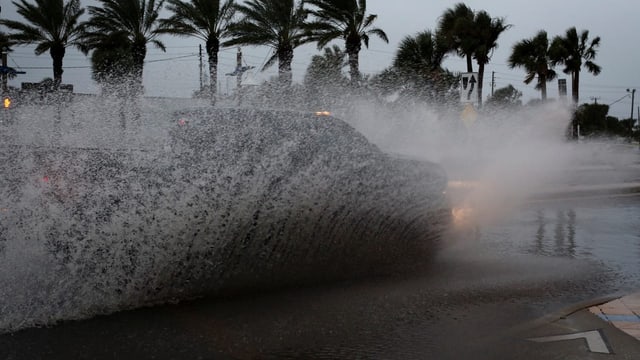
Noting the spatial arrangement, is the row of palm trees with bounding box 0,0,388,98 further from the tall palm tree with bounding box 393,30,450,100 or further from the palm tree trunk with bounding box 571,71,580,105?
the palm tree trunk with bounding box 571,71,580,105

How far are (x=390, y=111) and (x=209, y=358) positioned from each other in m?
11.6

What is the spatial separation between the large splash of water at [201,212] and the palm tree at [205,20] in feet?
55.2

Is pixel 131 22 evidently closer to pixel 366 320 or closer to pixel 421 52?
pixel 421 52

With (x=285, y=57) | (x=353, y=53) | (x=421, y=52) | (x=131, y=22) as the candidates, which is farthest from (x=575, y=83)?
(x=131, y=22)

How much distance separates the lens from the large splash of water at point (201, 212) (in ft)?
16.3

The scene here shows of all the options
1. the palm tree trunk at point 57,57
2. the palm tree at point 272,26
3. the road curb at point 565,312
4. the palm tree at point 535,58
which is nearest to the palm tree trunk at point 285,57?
the palm tree at point 272,26

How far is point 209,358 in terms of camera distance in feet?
13.5

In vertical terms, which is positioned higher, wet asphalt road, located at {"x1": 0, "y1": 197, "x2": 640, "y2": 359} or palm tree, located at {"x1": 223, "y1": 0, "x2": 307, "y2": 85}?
palm tree, located at {"x1": 223, "y1": 0, "x2": 307, "y2": 85}

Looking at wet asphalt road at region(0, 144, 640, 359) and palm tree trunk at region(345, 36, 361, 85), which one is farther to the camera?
palm tree trunk at region(345, 36, 361, 85)

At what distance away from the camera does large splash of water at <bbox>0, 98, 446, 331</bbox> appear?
16.3ft

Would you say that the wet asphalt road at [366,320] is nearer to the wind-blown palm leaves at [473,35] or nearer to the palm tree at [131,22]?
the palm tree at [131,22]

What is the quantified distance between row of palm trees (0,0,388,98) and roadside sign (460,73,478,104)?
32.5 ft

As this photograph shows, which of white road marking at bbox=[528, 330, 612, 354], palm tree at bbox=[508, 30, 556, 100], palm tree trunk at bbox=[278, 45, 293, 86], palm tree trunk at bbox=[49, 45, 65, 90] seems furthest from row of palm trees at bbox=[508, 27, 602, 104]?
white road marking at bbox=[528, 330, 612, 354]

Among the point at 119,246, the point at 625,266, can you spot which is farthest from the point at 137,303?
the point at 625,266
